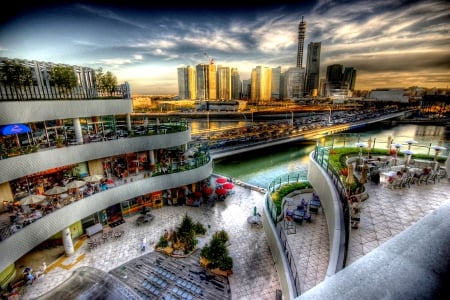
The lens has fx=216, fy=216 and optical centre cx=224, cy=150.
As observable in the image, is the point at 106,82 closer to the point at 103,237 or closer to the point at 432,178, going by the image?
the point at 103,237

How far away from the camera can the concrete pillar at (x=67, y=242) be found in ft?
50.4

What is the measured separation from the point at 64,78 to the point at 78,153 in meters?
6.74

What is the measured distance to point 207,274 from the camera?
13648mm

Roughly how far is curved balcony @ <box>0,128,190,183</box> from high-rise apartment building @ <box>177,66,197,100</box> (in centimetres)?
16933

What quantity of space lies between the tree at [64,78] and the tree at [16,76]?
2.16 m

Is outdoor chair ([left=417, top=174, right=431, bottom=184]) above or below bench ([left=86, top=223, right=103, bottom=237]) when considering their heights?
above

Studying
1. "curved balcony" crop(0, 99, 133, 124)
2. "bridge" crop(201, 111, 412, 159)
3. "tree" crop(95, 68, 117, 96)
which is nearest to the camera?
"curved balcony" crop(0, 99, 133, 124)

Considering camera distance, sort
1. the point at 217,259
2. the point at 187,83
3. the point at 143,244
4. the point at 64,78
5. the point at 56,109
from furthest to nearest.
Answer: the point at 187,83
the point at 64,78
the point at 56,109
the point at 143,244
the point at 217,259

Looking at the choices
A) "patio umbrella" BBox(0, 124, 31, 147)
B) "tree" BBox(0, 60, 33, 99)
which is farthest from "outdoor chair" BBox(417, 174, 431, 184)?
"tree" BBox(0, 60, 33, 99)

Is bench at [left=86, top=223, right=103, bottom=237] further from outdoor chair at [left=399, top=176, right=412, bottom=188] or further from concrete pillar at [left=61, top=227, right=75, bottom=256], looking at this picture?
outdoor chair at [left=399, top=176, right=412, bottom=188]

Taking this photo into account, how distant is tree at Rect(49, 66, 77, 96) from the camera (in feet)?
59.8

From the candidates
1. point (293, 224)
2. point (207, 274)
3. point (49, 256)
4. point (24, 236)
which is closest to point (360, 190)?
point (293, 224)

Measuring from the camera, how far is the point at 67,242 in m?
15.5

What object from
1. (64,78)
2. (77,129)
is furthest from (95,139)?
(64,78)
